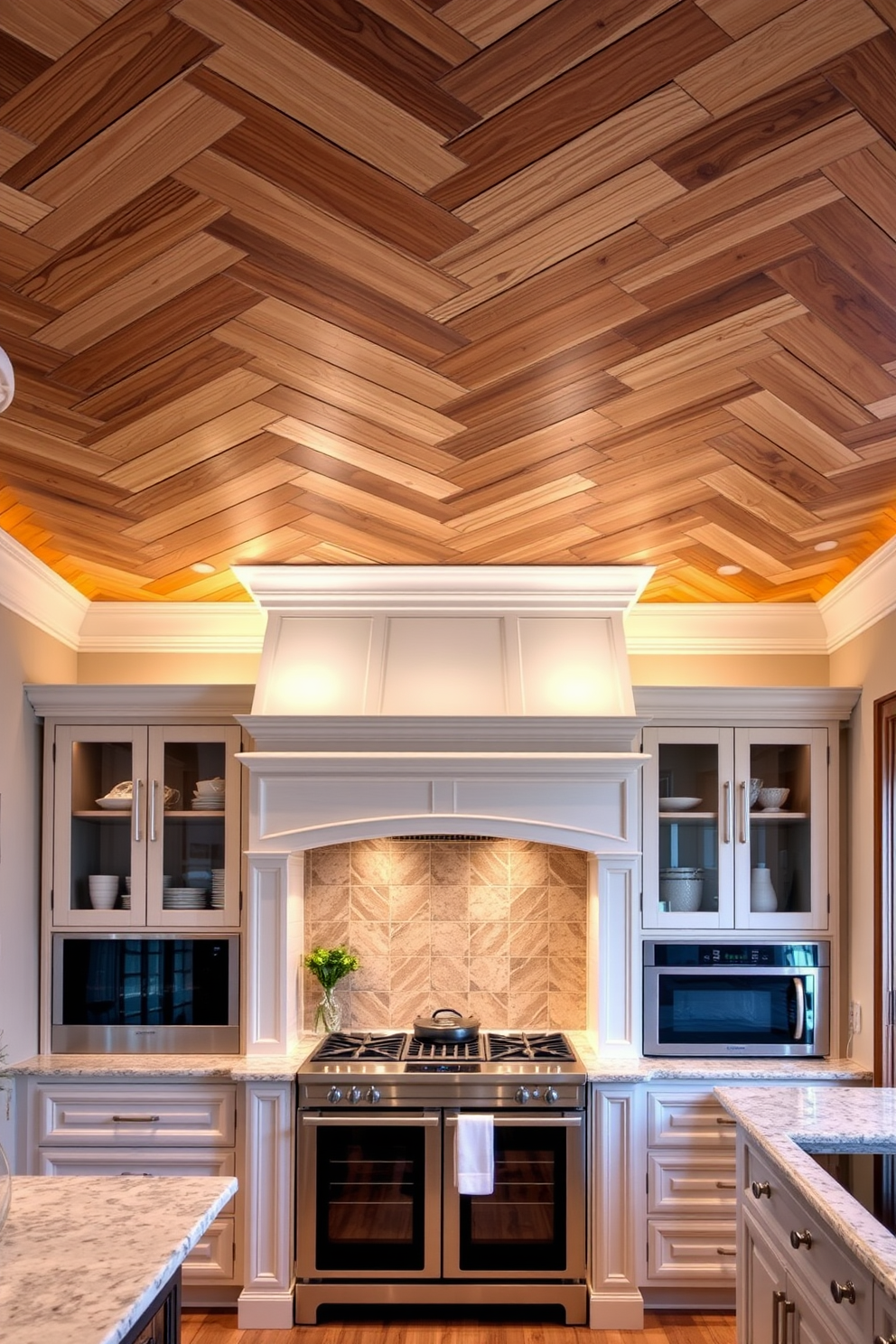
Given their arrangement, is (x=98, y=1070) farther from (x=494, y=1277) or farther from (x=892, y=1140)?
(x=892, y=1140)

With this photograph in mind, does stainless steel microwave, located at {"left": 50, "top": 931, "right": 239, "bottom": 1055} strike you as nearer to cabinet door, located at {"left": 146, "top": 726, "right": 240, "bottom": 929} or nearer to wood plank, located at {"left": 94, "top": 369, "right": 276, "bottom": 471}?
cabinet door, located at {"left": 146, "top": 726, "right": 240, "bottom": 929}

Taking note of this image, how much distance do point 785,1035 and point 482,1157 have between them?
4.20 feet

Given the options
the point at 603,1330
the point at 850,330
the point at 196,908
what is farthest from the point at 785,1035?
the point at 850,330

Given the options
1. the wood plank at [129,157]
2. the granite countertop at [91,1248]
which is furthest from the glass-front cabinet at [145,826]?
the wood plank at [129,157]

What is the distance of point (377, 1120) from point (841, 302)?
3074mm

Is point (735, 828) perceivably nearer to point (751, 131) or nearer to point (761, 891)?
point (761, 891)

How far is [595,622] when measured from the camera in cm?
466

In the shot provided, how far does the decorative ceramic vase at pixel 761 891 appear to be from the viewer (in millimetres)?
4543

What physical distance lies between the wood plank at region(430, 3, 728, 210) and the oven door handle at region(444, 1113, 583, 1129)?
3.16 meters

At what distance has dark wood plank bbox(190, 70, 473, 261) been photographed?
6.48ft

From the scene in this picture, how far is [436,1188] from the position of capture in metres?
4.12

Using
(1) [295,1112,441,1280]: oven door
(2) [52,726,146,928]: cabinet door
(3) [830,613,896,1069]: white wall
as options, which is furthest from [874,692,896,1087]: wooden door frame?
(2) [52,726,146,928]: cabinet door

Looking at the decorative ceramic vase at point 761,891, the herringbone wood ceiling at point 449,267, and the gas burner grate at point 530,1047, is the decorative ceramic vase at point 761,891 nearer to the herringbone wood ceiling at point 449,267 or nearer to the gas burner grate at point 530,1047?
the gas burner grate at point 530,1047

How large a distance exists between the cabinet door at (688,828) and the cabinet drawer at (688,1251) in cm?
107
